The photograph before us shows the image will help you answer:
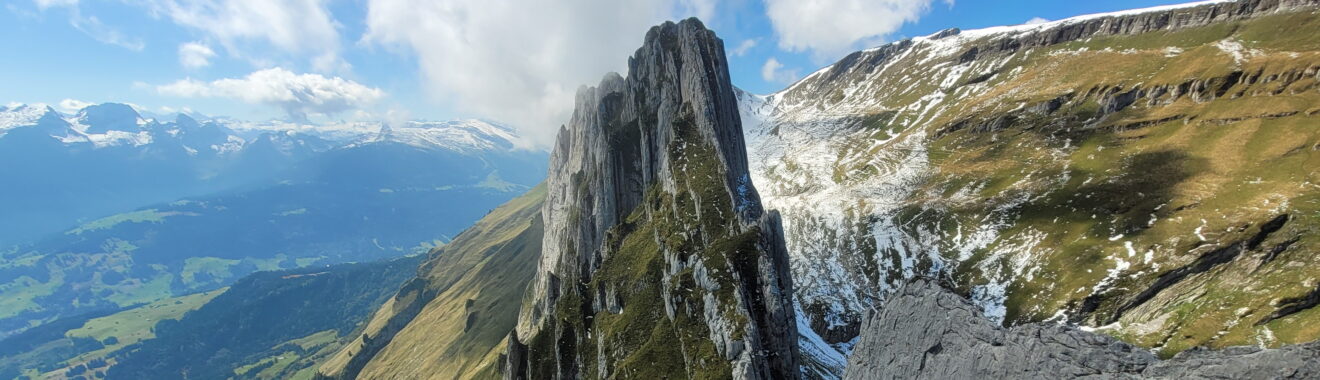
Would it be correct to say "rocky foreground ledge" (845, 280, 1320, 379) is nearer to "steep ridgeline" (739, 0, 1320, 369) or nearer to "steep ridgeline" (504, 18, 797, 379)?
"steep ridgeline" (504, 18, 797, 379)

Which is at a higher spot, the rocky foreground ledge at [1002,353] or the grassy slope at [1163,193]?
the rocky foreground ledge at [1002,353]

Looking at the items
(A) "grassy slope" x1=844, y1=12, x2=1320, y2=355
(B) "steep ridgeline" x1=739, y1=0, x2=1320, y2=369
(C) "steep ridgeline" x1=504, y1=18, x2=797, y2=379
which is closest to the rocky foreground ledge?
(C) "steep ridgeline" x1=504, y1=18, x2=797, y2=379

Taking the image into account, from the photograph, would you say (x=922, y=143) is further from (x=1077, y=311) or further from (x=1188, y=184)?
(x=1077, y=311)

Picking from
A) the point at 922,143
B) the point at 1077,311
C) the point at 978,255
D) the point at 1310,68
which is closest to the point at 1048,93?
the point at 922,143

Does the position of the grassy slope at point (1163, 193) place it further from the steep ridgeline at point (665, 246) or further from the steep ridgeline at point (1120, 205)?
the steep ridgeline at point (665, 246)

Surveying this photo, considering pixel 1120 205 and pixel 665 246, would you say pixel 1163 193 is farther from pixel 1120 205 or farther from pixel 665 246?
pixel 665 246

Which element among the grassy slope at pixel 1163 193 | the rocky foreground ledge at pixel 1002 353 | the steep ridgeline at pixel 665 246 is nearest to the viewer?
the rocky foreground ledge at pixel 1002 353

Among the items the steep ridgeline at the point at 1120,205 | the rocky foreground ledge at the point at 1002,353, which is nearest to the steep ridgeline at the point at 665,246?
the rocky foreground ledge at the point at 1002,353

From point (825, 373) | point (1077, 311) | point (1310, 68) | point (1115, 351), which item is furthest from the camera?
Answer: point (1310, 68)
